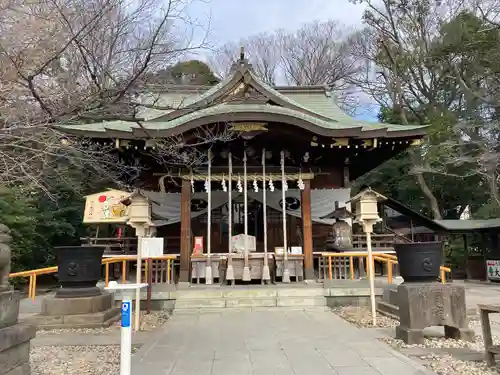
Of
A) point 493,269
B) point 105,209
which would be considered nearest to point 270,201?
point 105,209

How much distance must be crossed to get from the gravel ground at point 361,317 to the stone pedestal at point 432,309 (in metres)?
1.21

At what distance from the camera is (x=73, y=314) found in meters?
6.57

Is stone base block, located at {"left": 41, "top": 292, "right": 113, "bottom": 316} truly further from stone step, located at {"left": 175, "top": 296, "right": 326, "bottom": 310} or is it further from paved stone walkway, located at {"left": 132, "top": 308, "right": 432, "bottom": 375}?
stone step, located at {"left": 175, "top": 296, "right": 326, "bottom": 310}

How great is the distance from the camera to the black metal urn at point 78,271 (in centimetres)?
683

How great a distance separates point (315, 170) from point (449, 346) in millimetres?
7127

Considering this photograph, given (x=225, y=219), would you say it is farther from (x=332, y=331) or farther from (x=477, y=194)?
(x=477, y=194)

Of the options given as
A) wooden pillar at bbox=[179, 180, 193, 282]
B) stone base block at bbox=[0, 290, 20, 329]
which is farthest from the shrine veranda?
stone base block at bbox=[0, 290, 20, 329]

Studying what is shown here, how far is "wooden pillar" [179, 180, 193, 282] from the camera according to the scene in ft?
32.0

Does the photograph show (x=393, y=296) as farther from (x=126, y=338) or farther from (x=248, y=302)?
(x=126, y=338)

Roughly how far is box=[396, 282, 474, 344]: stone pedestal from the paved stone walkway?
0.52m

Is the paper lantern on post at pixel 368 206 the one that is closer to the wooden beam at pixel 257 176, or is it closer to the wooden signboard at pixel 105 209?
the wooden beam at pixel 257 176

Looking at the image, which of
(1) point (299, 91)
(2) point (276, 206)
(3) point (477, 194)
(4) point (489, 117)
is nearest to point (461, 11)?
(4) point (489, 117)

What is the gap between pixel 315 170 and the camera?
11.6m

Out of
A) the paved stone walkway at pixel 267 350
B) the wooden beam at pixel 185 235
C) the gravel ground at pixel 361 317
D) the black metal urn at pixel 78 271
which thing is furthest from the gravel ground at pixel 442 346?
the black metal urn at pixel 78 271
